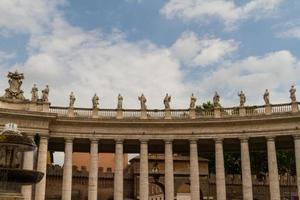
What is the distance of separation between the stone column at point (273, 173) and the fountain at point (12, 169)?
36.4 meters

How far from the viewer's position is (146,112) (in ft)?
220

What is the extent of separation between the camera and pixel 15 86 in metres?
65.2

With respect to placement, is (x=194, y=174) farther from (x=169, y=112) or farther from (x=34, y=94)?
(x=34, y=94)

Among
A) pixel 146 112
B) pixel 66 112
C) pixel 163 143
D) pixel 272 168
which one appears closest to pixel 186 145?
pixel 163 143

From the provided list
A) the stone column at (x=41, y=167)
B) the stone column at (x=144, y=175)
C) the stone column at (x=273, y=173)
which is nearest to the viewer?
the stone column at (x=41, y=167)

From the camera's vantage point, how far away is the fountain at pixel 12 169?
32.5 metres

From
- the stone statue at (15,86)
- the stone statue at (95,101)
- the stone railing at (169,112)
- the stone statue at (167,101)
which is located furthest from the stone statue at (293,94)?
the stone statue at (15,86)

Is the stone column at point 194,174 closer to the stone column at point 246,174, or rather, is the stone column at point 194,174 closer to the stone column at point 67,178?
the stone column at point 246,174

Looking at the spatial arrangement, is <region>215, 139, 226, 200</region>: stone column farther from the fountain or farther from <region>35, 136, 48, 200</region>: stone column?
the fountain

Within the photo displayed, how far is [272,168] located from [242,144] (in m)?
5.03

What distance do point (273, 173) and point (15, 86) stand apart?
37102 millimetres

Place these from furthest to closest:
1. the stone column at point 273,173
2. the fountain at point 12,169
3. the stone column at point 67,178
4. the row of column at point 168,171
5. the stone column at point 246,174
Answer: the stone column at point 67,178
the stone column at point 246,174
the row of column at point 168,171
the stone column at point 273,173
the fountain at point 12,169

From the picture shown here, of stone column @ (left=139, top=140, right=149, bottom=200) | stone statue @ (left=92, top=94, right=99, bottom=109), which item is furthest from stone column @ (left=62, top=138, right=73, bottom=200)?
stone column @ (left=139, top=140, right=149, bottom=200)

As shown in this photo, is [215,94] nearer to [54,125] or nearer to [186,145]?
[186,145]
